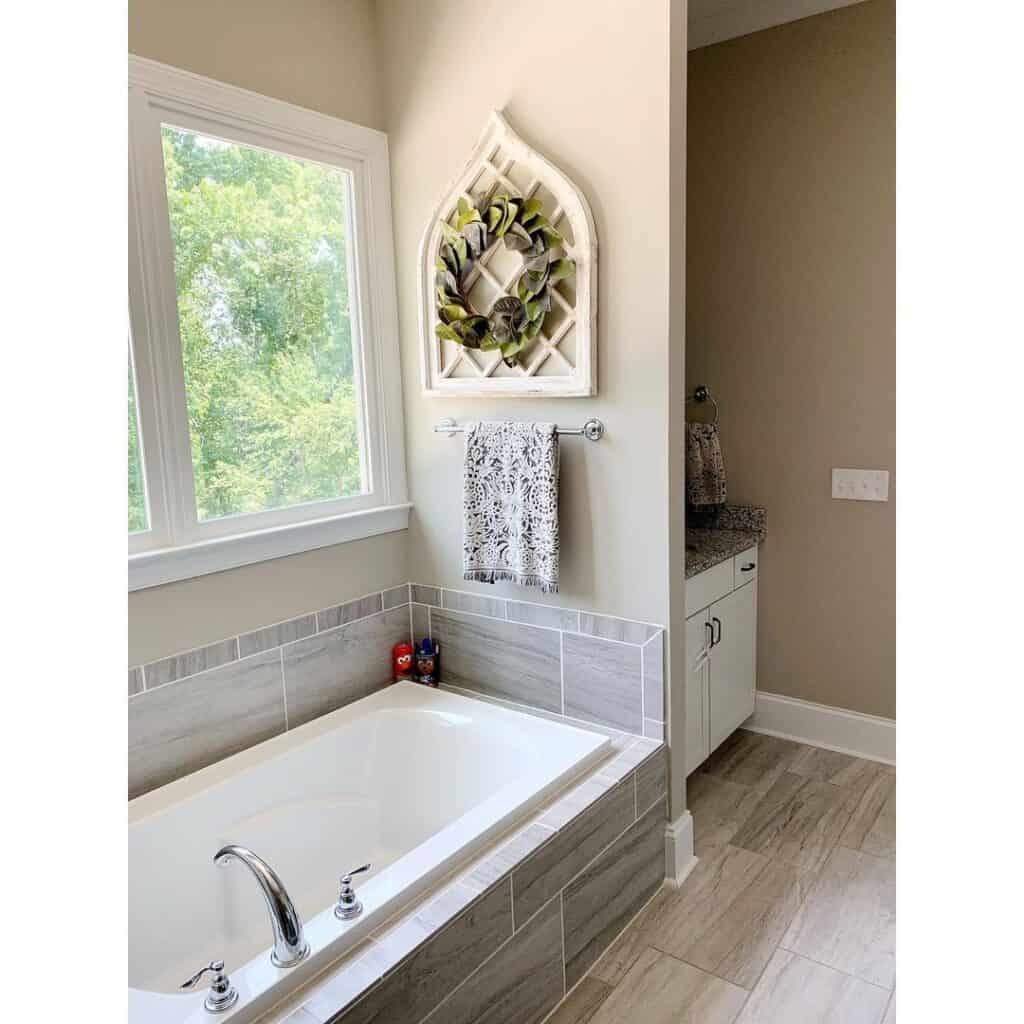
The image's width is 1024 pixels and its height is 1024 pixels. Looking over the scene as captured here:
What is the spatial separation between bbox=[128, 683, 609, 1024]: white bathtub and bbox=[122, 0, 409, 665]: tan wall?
1.20 feet

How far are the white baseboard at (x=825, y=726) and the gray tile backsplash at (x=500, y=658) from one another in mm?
1198

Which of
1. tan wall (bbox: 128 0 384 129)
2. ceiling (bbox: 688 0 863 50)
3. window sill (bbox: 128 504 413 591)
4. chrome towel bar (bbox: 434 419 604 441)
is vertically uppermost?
ceiling (bbox: 688 0 863 50)

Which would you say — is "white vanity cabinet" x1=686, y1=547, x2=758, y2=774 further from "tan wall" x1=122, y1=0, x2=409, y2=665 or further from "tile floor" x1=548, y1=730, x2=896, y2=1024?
"tan wall" x1=122, y1=0, x2=409, y2=665

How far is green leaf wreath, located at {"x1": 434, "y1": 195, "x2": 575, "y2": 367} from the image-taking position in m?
2.24

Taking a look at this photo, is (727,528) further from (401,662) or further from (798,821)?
(401,662)

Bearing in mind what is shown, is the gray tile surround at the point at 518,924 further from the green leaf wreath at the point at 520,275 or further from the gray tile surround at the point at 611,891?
the green leaf wreath at the point at 520,275

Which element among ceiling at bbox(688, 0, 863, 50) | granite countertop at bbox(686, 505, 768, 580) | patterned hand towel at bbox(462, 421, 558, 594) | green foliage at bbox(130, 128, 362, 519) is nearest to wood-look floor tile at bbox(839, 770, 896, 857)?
granite countertop at bbox(686, 505, 768, 580)

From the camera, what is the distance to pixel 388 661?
8.96ft

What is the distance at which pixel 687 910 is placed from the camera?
226cm

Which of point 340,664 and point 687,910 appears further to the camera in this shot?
point 340,664

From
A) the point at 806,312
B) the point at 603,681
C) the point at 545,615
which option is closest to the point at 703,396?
the point at 806,312

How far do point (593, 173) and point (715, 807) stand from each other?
80.0 inches
